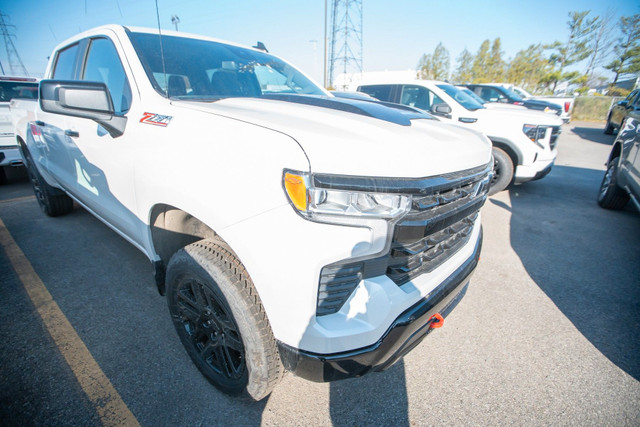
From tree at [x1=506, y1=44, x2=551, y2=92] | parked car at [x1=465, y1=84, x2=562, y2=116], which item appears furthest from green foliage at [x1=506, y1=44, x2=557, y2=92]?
parked car at [x1=465, y1=84, x2=562, y2=116]

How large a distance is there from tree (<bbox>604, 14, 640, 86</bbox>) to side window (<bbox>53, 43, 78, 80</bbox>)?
39001 mm

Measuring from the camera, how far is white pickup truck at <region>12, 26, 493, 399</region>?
42.4 inches

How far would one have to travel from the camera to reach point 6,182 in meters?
5.96

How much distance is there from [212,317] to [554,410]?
1.88m

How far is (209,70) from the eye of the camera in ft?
7.05

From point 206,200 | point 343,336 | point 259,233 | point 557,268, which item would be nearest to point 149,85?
point 206,200

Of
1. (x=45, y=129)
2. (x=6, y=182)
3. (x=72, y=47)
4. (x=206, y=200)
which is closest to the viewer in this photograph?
(x=206, y=200)

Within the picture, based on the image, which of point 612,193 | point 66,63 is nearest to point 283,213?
point 66,63

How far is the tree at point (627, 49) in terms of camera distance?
26.1 m

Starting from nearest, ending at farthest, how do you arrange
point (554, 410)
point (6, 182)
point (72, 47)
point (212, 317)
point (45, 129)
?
point (212, 317) < point (554, 410) < point (72, 47) < point (45, 129) < point (6, 182)

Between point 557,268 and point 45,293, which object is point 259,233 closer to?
point 45,293

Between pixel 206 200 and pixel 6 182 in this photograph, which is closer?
pixel 206 200

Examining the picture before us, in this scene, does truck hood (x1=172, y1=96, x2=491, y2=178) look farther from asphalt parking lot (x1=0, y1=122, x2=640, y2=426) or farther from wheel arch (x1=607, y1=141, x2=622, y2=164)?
wheel arch (x1=607, y1=141, x2=622, y2=164)

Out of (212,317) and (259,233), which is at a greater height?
(259,233)
